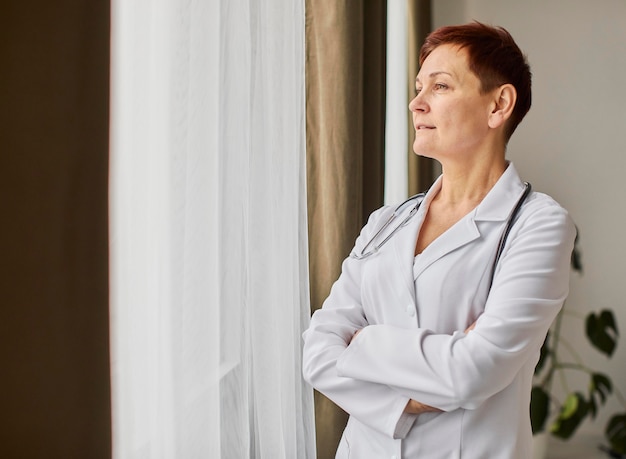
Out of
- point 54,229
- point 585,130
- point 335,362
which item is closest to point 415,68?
point 585,130

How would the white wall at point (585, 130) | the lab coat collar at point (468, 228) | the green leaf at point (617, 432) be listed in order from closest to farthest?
the lab coat collar at point (468, 228) → the green leaf at point (617, 432) → the white wall at point (585, 130)

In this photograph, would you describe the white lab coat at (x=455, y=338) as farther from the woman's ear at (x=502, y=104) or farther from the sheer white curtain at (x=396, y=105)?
the sheer white curtain at (x=396, y=105)

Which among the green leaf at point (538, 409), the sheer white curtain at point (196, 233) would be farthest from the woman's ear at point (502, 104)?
the green leaf at point (538, 409)

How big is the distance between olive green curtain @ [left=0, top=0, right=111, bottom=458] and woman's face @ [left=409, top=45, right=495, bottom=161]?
697mm

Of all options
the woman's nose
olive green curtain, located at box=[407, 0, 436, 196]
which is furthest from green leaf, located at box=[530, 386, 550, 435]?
the woman's nose

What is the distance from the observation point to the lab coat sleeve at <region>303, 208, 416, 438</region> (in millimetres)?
1290

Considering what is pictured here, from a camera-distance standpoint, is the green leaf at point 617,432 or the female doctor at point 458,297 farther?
the green leaf at point 617,432

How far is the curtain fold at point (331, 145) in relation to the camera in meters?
2.00

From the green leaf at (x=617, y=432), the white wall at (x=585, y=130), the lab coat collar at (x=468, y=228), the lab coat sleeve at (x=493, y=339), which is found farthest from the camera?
the white wall at (x=585, y=130)

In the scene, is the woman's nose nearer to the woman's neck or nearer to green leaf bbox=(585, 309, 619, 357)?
the woman's neck

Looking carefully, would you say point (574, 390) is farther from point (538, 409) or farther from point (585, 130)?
point (585, 130)

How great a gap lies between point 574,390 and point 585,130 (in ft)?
4.63

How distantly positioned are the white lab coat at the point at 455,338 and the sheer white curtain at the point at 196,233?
232mm

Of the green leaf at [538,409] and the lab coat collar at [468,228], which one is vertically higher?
the lab coat collar at [468,228]
